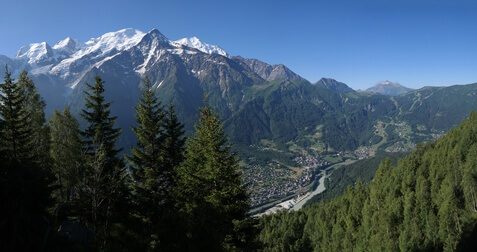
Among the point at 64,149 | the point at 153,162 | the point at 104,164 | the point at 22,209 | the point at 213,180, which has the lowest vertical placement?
the point at 213,180

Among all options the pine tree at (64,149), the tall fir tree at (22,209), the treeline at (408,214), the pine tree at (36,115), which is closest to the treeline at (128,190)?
the tall fir tree at (22,209)

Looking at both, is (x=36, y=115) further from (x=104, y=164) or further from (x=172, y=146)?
(x=104, y=164)

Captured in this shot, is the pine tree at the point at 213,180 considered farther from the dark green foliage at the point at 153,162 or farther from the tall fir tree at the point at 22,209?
the tall fir tree at the point at 22,209

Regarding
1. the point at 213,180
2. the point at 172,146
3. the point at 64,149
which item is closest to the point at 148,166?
the point at 172,146

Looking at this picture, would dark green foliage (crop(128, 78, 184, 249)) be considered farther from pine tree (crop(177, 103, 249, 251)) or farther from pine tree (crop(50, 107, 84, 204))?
pine tree (crop(50, 107, 84, 204))

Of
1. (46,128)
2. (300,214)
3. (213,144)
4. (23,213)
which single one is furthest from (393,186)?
(23,213)

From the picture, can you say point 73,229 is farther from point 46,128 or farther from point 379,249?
point 379,249
